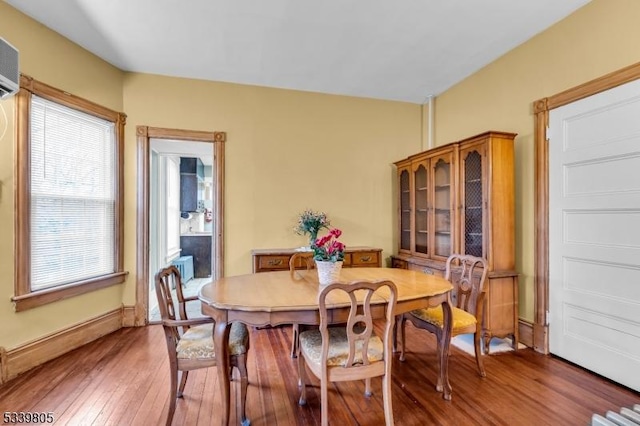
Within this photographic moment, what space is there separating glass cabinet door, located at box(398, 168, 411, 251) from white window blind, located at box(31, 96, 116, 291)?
11.3 ft

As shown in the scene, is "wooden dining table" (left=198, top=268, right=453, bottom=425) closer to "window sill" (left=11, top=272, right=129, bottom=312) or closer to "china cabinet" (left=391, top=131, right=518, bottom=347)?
"china cabinet" (left=391, top=131, right=518, bottom=347)

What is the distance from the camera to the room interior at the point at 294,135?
8.16ft

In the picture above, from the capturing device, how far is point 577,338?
8.42 ft

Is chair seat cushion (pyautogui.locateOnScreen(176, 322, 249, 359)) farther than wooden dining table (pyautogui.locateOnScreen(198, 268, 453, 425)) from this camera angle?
Yes

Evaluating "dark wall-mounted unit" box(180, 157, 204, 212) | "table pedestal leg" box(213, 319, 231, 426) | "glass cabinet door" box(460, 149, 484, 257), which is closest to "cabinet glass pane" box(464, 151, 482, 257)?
"glass cabinet door" box(460, 149, 484, 257)

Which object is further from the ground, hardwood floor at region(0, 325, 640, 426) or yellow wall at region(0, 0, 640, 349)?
yellow wall at region(0, 0, 640, 349)

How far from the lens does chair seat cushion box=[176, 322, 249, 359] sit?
1.84m

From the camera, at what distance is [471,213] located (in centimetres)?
317

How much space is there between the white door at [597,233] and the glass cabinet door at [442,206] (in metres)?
0.93

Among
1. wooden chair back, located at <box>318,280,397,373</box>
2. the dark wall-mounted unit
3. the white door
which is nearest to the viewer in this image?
wooden chair back, located at <box>318,280,397,373</box>

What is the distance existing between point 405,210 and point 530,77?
1929 millimetres

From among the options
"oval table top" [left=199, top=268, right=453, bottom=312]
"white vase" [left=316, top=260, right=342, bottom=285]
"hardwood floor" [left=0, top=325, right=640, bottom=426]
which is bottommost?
"hardwood floor" [left=0, top=325, right=640, bottom=426]

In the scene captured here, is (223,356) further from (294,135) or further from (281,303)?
(294,135)

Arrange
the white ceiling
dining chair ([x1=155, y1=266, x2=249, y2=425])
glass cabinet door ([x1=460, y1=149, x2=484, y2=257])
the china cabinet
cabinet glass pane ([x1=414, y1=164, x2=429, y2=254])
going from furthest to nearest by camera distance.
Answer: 1. cabinet glass pane ([x1=414, y1=164, x2=429, y2=254])
2. glass cabinet door ([x1=460, y1=149, x2=484, y2=257])
3. the china cabinet
4. the white ceiling
5. dining chair ([x1=155, y1=266, x2=249, y2=425])
